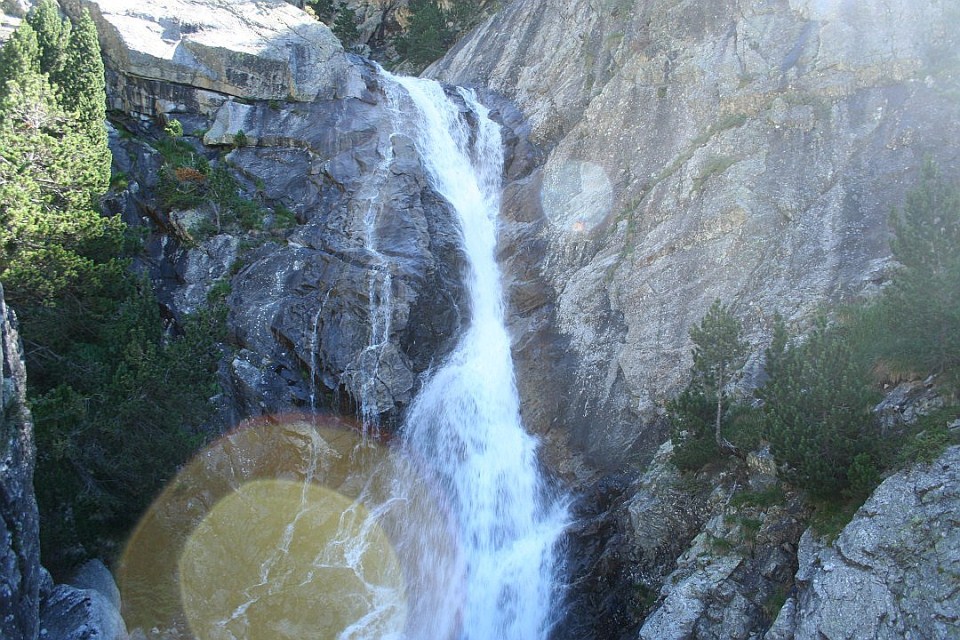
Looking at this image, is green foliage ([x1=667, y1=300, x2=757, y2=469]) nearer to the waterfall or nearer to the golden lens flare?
the waterfall

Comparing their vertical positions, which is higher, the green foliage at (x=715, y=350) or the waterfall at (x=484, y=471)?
the green foliage at (x=715, y=350)

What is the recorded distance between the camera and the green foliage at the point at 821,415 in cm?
1239

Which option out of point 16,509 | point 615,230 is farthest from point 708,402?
point 16,509

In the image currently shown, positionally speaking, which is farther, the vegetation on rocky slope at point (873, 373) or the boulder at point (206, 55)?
the boulder at point (206, 55)

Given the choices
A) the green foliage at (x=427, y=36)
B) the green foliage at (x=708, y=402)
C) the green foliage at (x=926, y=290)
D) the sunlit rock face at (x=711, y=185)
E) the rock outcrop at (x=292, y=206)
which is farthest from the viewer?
the green foliage at (x=427, y=36)

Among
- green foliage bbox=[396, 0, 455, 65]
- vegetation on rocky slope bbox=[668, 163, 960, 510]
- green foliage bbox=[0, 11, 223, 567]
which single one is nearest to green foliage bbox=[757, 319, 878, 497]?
vegetation on rocky slope bbox=[668, 163, 960, 510]

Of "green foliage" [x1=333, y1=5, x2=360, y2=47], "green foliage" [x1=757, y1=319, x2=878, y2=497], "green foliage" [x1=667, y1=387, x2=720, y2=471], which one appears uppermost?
"green foliage" [x1=333, y1=5, x2=360, y2=47]

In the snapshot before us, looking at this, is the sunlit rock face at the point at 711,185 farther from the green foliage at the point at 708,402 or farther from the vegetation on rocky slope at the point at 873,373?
the vegetation on rocky slope at the point at 873,373

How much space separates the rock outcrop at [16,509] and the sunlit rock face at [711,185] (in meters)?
13.3

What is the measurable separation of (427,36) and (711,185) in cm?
2864

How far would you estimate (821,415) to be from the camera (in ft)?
42.6

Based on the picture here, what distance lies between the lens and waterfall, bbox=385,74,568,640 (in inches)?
715

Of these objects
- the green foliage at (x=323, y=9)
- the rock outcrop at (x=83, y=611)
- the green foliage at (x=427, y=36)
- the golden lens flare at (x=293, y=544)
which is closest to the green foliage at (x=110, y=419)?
the rock outcrop at (x=83, y=611)

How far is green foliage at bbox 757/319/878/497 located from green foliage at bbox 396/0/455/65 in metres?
37.3
